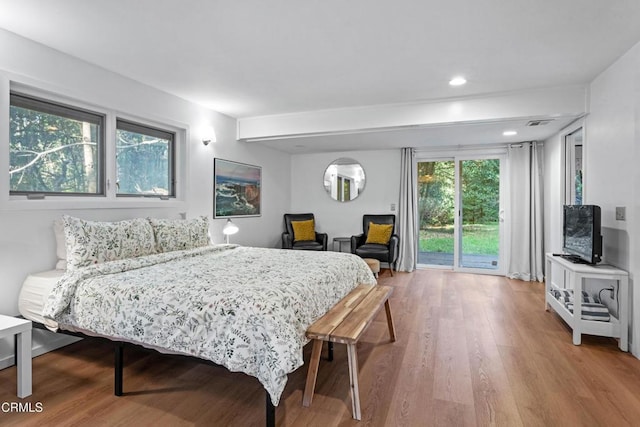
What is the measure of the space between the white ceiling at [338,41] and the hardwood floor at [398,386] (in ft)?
7.10

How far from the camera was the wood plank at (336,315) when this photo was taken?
6.49 ft

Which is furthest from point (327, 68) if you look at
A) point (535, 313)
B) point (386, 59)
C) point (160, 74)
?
point (535, 313)

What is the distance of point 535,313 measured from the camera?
373 cm

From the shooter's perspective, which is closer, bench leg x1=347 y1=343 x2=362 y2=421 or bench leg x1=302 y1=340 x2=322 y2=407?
bench leg x1=347 y1=343 x2=362 y2=421

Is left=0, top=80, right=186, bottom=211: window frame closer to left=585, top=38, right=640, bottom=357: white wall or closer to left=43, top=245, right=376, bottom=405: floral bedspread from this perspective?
left=43, top=245, right=376, bottom=405: floral bedspread

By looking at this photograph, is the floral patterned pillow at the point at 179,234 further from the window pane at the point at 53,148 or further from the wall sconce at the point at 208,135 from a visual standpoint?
the wall sconce at the point at 208,135

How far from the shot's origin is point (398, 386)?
225 centimetres

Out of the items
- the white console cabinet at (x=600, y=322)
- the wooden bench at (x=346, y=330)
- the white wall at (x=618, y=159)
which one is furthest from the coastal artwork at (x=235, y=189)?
the white wall at (x=618, y=159)

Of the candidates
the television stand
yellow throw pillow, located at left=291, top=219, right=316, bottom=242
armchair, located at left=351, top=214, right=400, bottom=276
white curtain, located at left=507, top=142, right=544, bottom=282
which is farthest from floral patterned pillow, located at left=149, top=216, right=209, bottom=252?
white curtain, located at left=507, top=142, right=544, bottom=282

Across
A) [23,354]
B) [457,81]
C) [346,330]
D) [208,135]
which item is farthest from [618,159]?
[23,354]

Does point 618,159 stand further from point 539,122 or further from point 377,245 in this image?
point 377,245

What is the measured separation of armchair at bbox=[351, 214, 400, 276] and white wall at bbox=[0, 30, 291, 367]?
1756 millimetres

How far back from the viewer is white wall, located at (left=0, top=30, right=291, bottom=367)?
253cm

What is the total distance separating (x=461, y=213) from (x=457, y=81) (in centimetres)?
302
